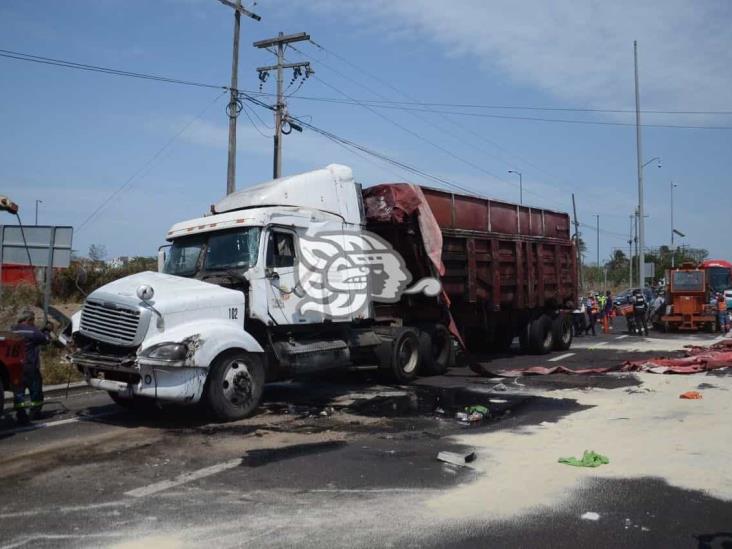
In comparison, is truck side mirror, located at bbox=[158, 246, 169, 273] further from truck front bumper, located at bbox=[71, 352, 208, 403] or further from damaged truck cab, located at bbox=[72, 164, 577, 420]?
truck front bumper, located at bbox=[71, 352, 208, 403]

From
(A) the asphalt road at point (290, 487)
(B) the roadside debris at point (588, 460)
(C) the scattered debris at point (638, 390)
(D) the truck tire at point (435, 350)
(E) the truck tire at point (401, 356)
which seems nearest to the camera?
(A) the asphalt road at point (290, 487)

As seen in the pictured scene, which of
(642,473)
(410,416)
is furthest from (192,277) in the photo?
(642,473)

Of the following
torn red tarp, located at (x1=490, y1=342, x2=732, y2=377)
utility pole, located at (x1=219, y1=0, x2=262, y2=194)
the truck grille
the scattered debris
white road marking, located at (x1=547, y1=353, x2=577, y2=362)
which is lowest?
the scattered debris

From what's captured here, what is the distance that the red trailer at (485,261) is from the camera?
11.6m

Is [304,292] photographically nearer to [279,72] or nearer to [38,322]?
[38,322]

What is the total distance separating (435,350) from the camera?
12.8 meters

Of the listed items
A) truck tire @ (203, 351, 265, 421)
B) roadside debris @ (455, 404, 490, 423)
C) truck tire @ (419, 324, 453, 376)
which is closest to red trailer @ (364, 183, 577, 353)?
truck tire @ (419, 324, 453, 376)

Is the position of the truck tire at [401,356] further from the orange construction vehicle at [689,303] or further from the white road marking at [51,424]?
the orange construction vehicle at [689,303]

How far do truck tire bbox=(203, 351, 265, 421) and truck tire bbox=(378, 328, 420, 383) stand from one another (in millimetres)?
3168

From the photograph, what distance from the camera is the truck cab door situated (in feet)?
29.0

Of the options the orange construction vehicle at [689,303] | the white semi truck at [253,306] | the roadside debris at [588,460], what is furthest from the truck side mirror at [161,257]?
the orange construction vehicle at [689,303]

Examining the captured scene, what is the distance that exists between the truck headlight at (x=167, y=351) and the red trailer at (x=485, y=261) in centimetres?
463

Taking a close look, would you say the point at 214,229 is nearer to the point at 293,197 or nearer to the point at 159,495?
the point at 293,197

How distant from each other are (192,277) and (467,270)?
6008 mm
